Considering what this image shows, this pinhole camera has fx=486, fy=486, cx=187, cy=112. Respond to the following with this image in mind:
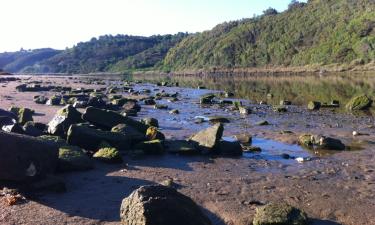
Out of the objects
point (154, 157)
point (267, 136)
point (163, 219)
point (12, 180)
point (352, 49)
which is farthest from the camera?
point (352, 49)

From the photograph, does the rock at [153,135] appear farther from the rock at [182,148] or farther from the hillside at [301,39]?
the hillside at [301,39]

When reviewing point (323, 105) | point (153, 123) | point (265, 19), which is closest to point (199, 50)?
point (265, 19)

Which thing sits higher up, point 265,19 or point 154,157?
point 265,19

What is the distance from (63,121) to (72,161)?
5057 millimetres

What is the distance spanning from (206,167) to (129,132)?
14.2 ft

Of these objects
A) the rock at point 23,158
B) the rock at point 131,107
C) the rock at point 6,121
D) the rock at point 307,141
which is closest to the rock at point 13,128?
the rock at point 6,121

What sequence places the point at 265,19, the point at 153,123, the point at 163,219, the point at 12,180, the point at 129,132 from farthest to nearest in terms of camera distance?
1. the point at 265,19
2. the point at 153,123
3. the point at 129,132
4. the point at 12,180
5. the point at 163,219

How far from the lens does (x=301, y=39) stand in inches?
5930

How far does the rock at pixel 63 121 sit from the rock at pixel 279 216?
423 inches

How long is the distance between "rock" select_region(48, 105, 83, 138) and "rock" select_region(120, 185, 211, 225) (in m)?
10.6

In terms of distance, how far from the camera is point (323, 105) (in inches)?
1431

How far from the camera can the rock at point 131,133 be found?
60.6 ft

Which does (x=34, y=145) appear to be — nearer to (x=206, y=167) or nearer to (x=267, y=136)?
(x=206, y=167)

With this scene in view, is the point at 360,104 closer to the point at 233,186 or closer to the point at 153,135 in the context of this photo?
the point at 153,135
